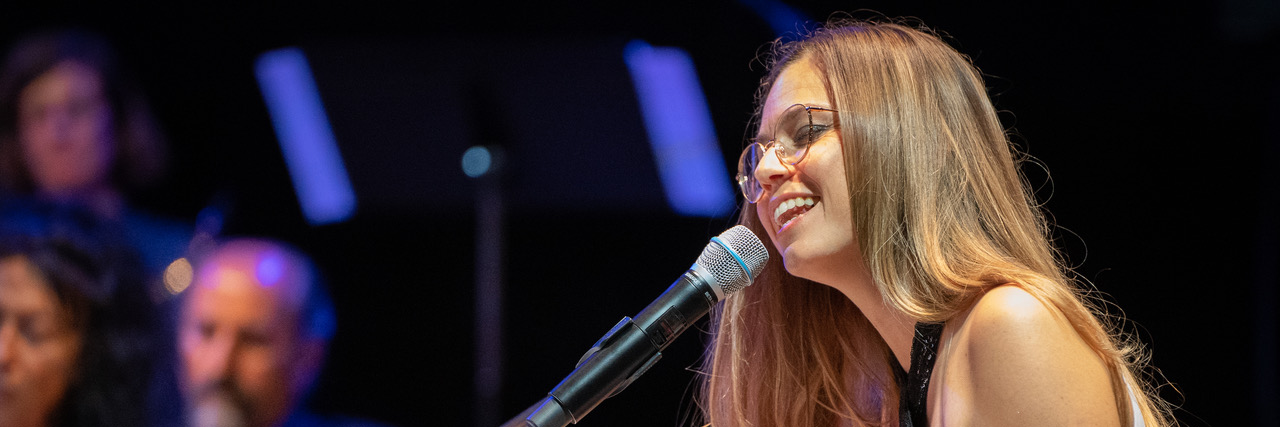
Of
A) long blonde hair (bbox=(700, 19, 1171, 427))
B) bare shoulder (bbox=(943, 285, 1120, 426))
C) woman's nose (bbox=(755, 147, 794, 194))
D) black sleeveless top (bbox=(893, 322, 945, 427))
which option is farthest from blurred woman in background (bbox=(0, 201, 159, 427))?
bare shoulder (bbox=(943, 285, 1120, 426))

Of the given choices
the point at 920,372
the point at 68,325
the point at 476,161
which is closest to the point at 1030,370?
the point at 920,372

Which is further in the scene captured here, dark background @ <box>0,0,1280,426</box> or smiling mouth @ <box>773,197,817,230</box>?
dark background @ <box>0,0,1280,426</box>

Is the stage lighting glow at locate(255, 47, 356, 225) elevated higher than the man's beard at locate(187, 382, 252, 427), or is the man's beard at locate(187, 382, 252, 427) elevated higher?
the stage lighting glow at locate(255, 47, 356, 225)


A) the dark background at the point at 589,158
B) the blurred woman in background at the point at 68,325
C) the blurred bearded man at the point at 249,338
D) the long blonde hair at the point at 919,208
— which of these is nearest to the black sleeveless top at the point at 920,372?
the long blonde hair at the point at 919,208

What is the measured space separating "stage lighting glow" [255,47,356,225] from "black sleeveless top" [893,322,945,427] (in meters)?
2.34

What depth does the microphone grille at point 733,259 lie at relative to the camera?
3.95 feet

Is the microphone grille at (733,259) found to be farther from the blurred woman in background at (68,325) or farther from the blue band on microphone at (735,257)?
the blurred woman in background at (68,325)

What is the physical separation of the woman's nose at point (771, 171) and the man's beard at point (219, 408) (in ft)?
7.17

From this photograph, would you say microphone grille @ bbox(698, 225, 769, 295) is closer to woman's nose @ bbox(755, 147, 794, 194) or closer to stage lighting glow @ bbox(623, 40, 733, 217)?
woman's nose @ bbox(755, 147, 794, 194)

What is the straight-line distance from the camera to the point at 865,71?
1424 millimetres

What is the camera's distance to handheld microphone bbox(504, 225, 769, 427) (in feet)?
3.57

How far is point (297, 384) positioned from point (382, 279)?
20.9 inches

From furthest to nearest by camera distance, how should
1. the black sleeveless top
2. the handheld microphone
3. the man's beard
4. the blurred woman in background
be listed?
the man's beard → the blurred woman in background → the black sleeveless top → the handheld microphone

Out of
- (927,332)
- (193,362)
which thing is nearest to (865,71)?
(927,332)
